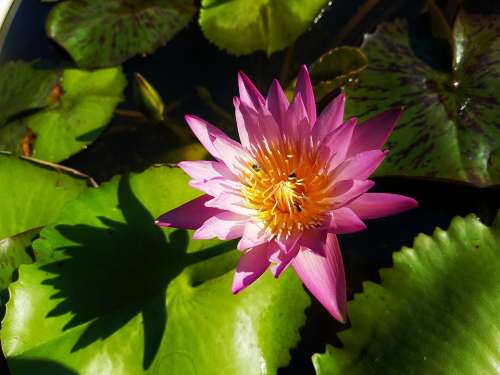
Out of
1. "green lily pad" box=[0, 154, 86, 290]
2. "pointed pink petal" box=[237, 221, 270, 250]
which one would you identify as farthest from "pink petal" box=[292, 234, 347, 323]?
"green lily pad" box=[0, 154, 86, 290]

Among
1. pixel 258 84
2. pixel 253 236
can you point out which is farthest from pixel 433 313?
pixel 258 84

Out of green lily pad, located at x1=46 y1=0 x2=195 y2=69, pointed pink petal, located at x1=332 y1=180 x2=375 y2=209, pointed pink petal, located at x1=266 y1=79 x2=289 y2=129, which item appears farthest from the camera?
green lily pad, located at x1=46 y1=0 x2=195 y2=69

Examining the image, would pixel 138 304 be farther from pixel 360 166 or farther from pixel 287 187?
pixel 360 166

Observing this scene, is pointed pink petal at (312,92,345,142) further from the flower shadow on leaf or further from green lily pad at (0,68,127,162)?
green lily pad at (0,68,127,162)

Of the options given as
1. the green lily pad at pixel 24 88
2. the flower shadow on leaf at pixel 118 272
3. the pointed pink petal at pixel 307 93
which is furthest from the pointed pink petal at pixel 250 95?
the green lily pad at pixel 24 88

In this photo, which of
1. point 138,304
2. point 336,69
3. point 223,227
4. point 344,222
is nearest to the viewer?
point 344,222

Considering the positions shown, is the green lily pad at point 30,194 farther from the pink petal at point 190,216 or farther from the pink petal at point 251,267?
the pink petal at point 251,267
